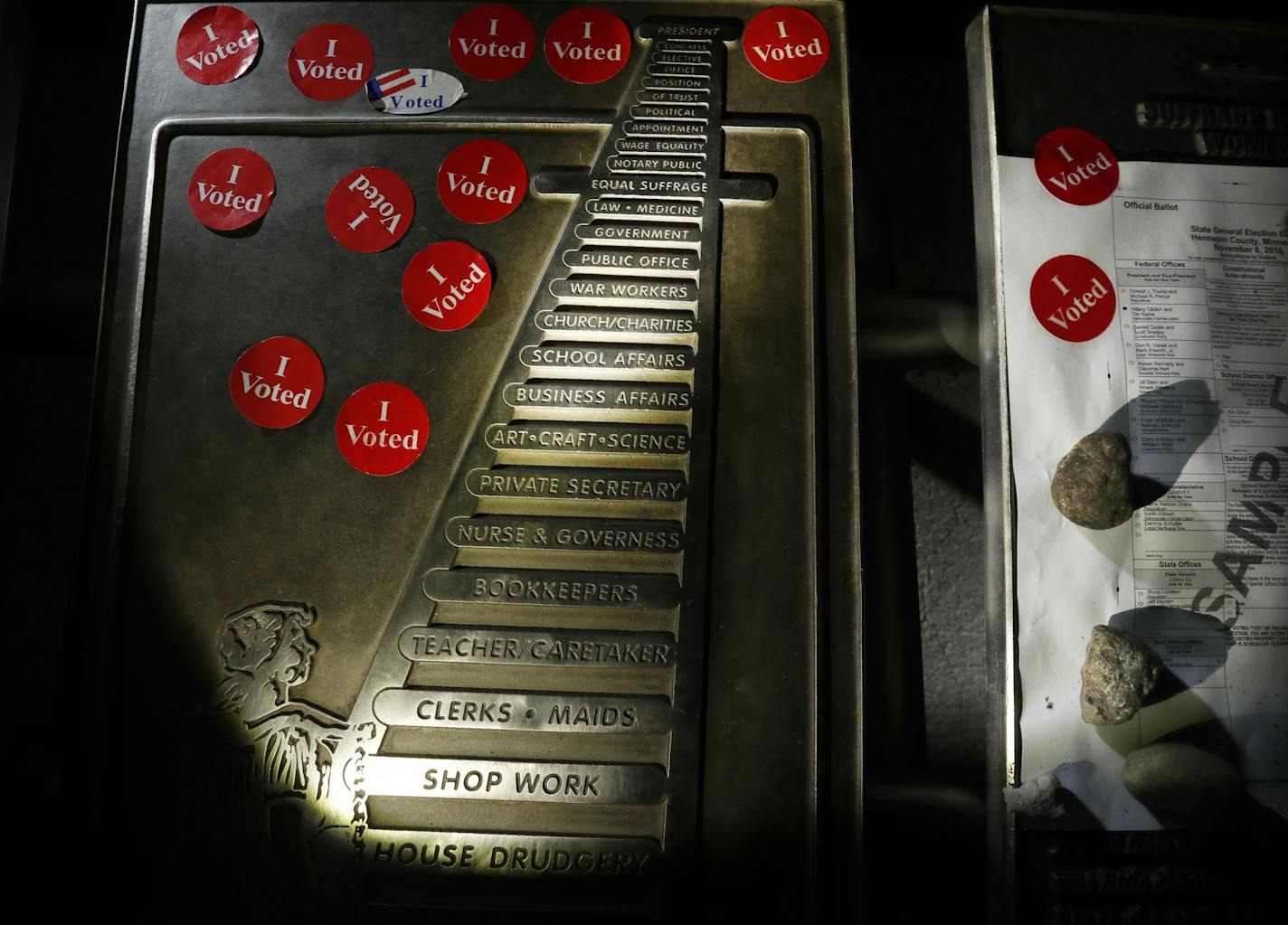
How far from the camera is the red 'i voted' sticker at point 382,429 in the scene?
829 millimetres

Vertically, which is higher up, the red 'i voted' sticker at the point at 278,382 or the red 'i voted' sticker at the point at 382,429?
the red 'i voted' sticker at the point at 278,382

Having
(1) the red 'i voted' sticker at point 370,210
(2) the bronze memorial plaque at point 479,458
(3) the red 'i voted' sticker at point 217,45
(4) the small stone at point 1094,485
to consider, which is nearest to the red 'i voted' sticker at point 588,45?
(2) the bronze memorial plaque at point 479,458

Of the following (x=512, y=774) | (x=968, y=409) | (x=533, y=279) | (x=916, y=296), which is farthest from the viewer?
(x=968, y=409)

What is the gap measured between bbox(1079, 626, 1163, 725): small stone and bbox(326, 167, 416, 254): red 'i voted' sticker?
858 mm

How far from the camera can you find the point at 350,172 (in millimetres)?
894

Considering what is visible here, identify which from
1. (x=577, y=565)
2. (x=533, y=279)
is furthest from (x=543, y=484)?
(x=533, y=279)

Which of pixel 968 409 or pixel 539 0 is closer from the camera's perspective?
pixel 539 0

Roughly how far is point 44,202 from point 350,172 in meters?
0.87

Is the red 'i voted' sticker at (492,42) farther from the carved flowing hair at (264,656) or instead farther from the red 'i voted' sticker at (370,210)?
the carved flowing hair at (264,656)

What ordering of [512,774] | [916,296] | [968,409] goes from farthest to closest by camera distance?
[968,409]
[916,296]
[512,774]

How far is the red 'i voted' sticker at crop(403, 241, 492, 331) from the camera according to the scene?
0.86 m

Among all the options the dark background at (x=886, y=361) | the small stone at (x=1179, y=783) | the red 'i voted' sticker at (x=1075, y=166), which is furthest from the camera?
the dark background at (x=886, y=361)

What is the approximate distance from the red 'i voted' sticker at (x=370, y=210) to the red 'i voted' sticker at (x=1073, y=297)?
700mm

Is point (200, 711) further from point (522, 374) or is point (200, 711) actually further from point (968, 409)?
point (968, 409)
